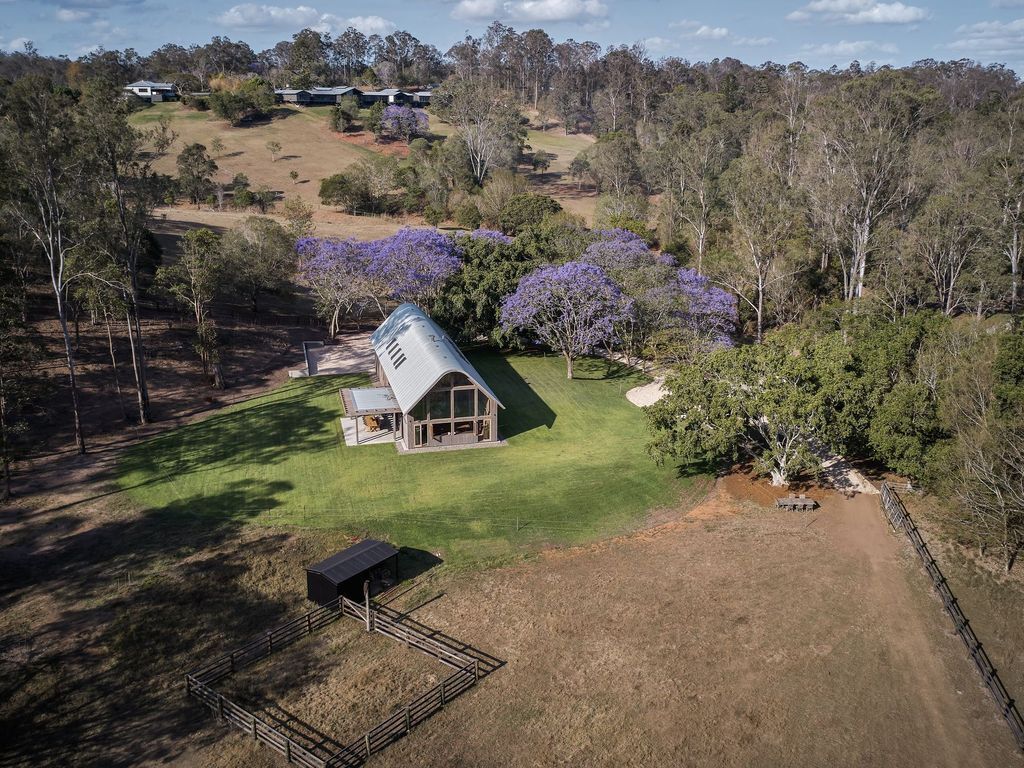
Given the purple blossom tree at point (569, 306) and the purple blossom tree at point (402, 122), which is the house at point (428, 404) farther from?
the purple blossom tree at point (402, 122)

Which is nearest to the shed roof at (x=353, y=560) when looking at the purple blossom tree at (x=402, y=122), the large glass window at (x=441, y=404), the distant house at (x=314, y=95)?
the large glass window at (x=441, y=404)

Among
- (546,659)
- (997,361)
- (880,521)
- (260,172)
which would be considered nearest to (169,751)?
(546,659)

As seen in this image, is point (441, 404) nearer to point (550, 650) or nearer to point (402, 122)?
point (550, 650)

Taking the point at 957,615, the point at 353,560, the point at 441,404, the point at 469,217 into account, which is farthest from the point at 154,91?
the point at 957,615

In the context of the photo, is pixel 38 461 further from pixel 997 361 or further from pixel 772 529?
pixel 997 361

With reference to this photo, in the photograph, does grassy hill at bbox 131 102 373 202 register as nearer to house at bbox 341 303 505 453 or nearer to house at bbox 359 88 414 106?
house at bbox 359 88 414 106

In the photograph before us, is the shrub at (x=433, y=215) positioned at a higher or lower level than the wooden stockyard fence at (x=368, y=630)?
higher
